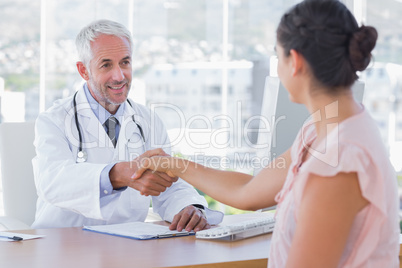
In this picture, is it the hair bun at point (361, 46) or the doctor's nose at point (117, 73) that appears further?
the doctor's nose at point (117, 73)

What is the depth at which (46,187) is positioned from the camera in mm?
2117

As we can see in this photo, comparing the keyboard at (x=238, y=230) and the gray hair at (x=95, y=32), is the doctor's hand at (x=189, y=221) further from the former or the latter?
the gray hair at (x=95, y=32)

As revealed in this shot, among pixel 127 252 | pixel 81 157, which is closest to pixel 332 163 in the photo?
pixel 127 252

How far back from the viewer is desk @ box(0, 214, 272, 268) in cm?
147

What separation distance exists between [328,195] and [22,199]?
1.62 m

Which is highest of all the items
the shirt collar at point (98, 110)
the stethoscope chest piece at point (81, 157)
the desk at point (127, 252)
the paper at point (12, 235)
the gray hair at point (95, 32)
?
the gray hair at point (95, 32)

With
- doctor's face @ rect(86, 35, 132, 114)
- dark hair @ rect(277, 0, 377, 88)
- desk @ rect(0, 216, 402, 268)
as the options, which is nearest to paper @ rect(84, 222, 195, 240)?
desk @ rect(0, 216, 402, 268)

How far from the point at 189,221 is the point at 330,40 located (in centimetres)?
95

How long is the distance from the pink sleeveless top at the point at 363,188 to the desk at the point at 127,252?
0.33 meters

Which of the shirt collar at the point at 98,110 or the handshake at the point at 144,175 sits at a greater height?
the shirt collar at the point at 98,110

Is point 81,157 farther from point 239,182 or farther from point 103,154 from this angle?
point 239,182

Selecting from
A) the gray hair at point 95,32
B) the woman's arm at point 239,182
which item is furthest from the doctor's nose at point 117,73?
the woman's arm at point 239,182

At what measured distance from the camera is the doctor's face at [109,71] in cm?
246

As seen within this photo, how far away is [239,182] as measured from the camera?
1.67 m
